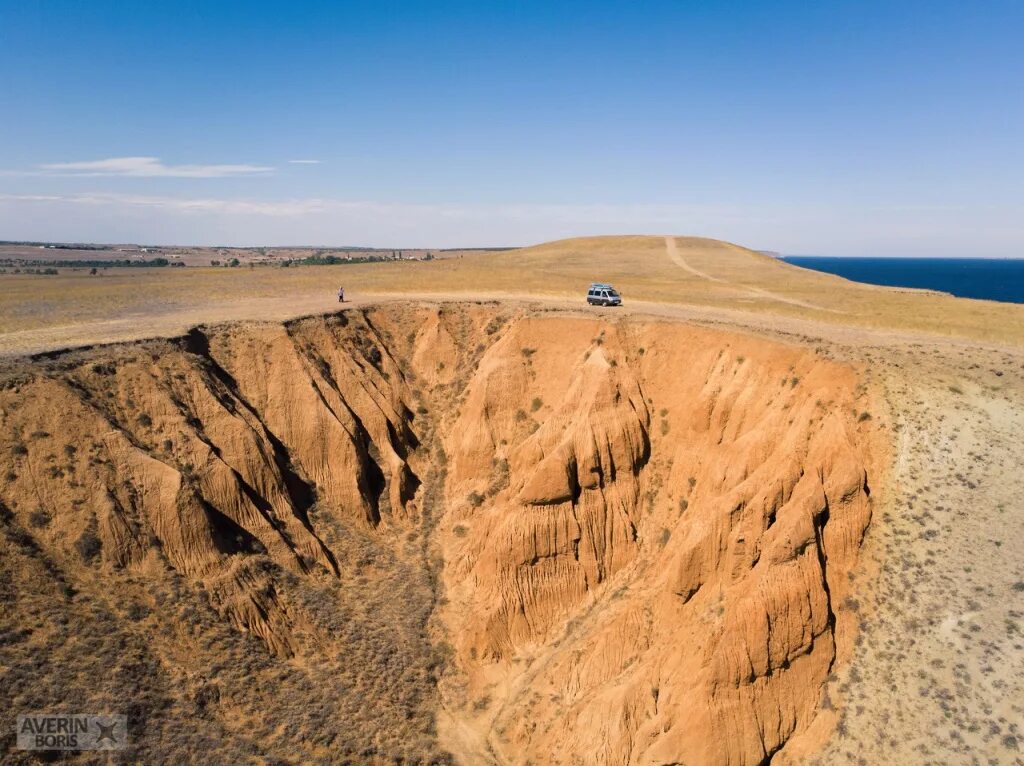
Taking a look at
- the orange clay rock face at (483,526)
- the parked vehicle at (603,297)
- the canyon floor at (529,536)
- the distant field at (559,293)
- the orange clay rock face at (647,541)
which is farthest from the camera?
the parked vehicle at (603,297)

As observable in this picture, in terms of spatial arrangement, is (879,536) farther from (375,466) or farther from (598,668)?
(375,466)

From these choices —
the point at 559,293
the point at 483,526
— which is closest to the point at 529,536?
the point at 483,526

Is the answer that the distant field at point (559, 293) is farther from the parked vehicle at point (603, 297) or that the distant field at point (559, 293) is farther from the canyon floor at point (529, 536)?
the parked vehicle at point (603, 297)

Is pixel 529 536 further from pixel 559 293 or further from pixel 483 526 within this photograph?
pixel 559 293

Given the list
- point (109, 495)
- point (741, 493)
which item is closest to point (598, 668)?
point (741, 493)

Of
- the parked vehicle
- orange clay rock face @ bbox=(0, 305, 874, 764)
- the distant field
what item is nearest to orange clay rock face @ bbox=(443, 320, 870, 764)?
orange clay rock face @ bbox=(0, 305, 874, 764)

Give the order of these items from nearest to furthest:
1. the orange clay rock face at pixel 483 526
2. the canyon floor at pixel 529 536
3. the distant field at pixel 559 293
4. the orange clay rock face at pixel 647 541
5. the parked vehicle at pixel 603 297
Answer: the canyon floor at pixel 529 536
the orange clay rock face at pixel 647 541
the orange clay rock face at pixel 483 526
the distant field at pixel 559 293
the parked vehicle at pixel 603 297

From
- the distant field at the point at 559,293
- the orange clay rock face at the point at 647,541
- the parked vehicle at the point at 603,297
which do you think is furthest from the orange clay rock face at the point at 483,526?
the distant field at the point at 559,293
